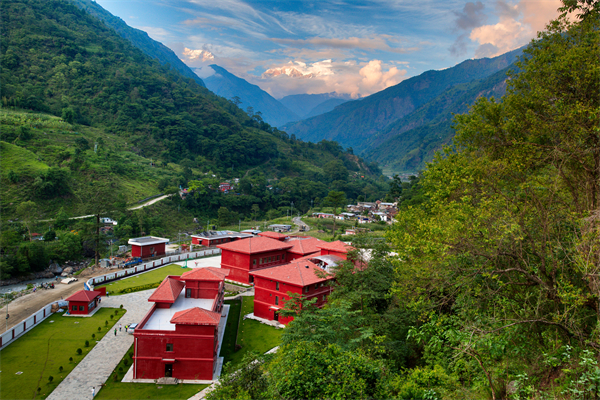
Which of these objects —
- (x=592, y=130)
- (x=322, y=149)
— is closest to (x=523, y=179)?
(x=592, y=130)

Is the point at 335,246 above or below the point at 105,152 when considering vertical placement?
below

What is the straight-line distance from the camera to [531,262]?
8227mm

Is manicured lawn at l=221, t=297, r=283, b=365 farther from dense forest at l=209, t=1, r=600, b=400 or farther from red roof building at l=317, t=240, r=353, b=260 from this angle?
red roof building at l=317, t=240, r=353, b=260

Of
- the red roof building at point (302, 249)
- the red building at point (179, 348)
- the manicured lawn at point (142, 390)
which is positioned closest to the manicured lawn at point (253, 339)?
the red building at point (179, 348)

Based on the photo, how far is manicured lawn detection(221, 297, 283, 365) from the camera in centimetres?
1796

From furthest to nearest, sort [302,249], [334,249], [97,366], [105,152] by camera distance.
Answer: [105,152], [302,249], [334,249], [97,366]

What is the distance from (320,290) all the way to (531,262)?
1607 cm

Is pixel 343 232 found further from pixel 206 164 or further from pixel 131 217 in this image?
pixel 206 164

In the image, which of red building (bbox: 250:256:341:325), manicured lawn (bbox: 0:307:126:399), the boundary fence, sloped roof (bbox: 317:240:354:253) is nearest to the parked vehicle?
manicured lawn (bbox: 0:307:126:399)

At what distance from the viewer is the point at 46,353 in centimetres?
1745

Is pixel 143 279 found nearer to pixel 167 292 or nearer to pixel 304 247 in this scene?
pixel 167 292

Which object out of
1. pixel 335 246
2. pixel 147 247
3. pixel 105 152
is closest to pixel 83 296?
pixel 147 247

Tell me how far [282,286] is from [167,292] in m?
6.90

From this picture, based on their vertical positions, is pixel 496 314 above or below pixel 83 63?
below
